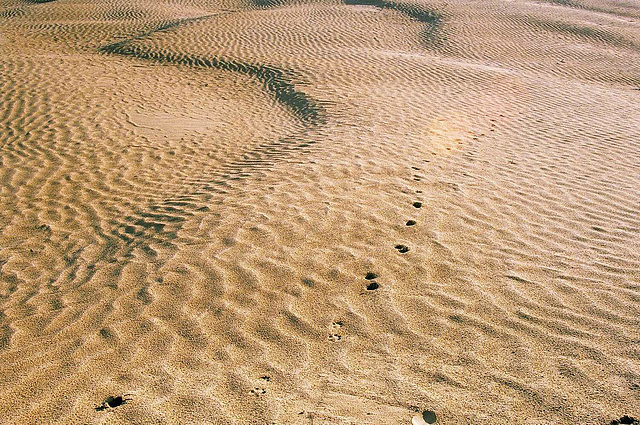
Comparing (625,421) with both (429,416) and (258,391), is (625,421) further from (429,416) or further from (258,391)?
(258,391)

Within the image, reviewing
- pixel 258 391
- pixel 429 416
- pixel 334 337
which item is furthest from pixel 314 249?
pixel 429 416

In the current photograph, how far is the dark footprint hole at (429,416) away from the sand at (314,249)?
22 mm

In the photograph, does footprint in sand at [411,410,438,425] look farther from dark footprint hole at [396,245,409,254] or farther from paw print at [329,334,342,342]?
dark footprint hole at [396,245,409,254]

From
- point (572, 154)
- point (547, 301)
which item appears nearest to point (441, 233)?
point (547, 301)

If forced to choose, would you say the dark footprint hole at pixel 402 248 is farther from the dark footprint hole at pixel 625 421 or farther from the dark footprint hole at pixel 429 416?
the dark footprint hole at pixel 625 421

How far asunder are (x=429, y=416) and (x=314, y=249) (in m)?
2.01

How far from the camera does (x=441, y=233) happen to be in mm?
4469

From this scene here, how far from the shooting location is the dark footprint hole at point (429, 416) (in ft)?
7.80

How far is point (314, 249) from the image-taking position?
420cm

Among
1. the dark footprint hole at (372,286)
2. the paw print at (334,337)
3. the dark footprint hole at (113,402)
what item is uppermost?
the dark footprint hole at (372,286)

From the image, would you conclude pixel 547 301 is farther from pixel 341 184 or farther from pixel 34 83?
pixel 34 83

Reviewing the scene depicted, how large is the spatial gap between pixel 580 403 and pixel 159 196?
4.84m

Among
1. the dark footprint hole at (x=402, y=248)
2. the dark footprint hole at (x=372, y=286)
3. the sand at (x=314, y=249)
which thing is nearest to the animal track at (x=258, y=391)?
the sand at (x=314, y=249)

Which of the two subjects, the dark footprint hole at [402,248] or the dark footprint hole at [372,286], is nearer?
the dark footprint hole at [372,286]
